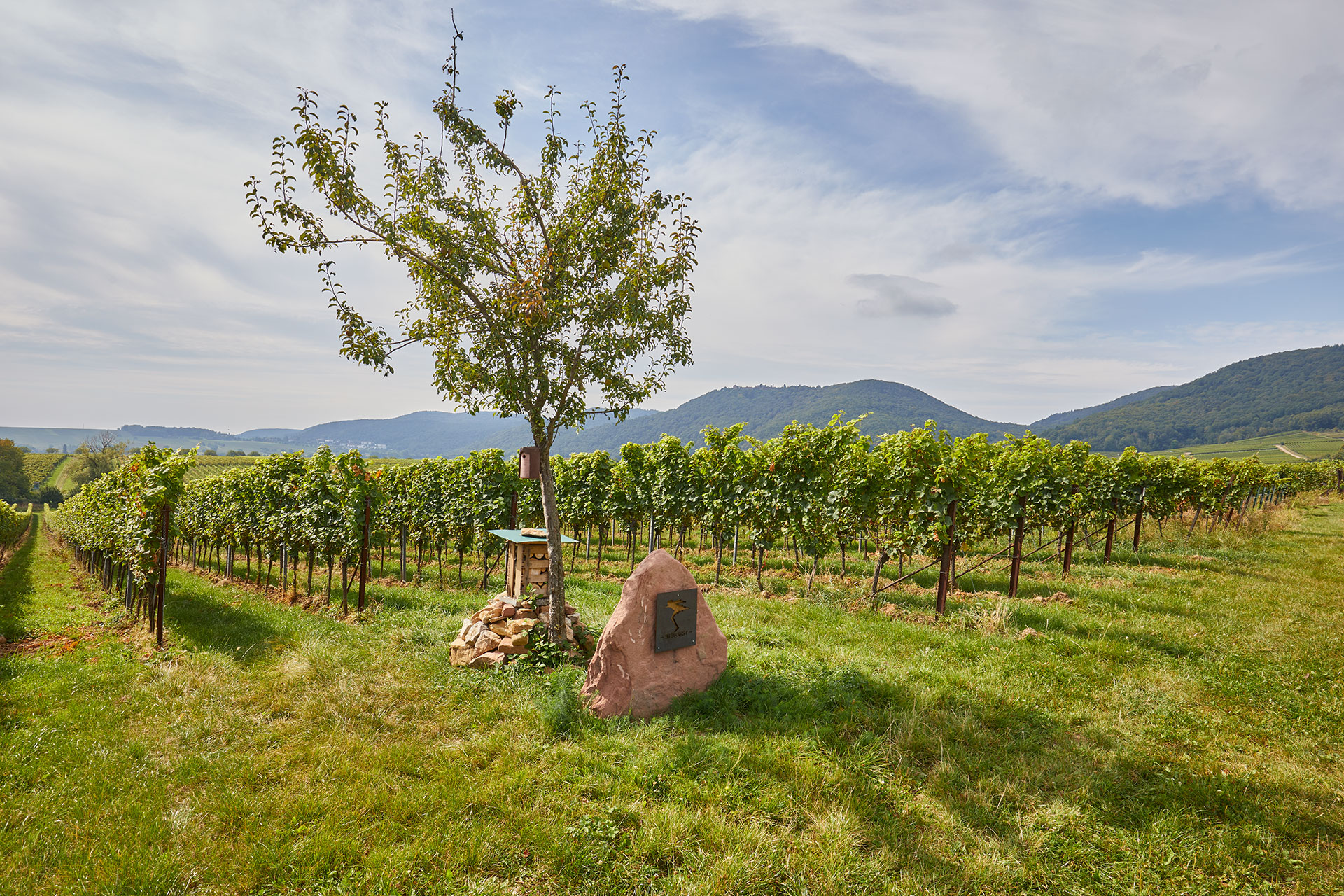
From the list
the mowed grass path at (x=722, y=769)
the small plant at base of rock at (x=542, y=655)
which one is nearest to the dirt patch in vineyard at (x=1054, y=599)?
the mowed grass path at (x=722, y=769)

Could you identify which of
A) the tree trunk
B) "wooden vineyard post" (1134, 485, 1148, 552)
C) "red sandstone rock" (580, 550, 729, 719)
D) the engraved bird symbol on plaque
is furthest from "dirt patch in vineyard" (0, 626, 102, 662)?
"wooden vineyard post" (1134, 485, 1148, 552)

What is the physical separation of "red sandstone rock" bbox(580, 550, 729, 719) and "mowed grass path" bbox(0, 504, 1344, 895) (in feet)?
0.94

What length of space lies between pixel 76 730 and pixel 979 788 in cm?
990

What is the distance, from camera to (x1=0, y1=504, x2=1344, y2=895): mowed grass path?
13.8 feet

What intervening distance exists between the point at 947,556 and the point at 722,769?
7303 millimetres

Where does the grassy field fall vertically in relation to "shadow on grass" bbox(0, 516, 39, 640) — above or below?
above

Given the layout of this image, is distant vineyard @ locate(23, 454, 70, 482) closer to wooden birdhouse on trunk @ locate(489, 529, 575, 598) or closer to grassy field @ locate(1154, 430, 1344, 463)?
wooden birdhouse on trunk @ locate(489, 529, 575, 598)

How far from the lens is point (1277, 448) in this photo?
483 feet

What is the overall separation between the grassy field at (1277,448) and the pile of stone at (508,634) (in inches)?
6126

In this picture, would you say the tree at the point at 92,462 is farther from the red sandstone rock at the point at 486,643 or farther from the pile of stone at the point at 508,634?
the red sandstone rock at the point at 486,643

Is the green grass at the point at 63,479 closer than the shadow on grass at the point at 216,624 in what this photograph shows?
No

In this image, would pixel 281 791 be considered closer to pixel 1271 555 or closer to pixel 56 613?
pixel 56 613

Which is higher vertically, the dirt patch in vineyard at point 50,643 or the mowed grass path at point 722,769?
the mowed grass path at point 722,769

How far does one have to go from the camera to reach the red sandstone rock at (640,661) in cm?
659
